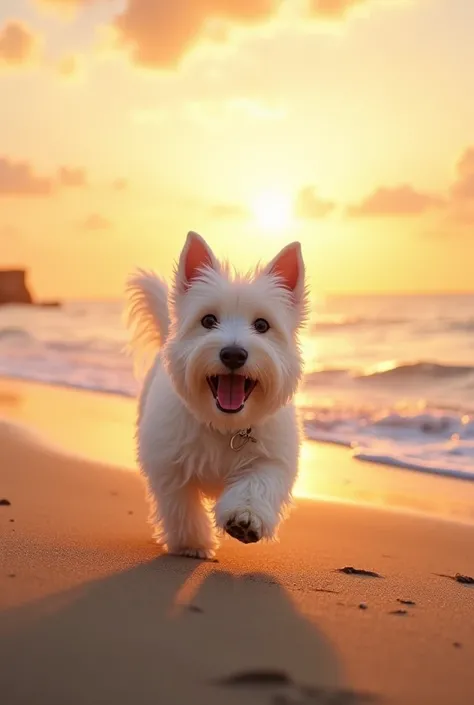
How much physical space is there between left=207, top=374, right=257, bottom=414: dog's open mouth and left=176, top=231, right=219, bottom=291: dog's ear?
66 centimetres

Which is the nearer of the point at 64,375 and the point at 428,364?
the point at 64,375

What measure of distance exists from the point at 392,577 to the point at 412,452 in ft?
17.6

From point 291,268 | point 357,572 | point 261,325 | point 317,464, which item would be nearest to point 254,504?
point 357,572

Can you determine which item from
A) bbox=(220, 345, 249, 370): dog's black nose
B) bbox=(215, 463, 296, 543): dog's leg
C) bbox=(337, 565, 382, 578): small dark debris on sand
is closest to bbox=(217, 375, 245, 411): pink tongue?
bbox=(220, 345, 249, 370): dog's black nose

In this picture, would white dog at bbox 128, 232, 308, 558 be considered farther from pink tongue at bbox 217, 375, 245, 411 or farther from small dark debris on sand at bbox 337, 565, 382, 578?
small dark debris on sand at bbox 337, 565, 382, 578

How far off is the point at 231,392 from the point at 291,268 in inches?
34.9

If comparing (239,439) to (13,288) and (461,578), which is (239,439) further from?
(13,288)

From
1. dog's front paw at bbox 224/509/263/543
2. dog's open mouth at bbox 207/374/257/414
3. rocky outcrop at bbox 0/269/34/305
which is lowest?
dog's front paw at bbox 224/509/263/543

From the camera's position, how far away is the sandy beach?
2629mm

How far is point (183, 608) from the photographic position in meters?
3.25

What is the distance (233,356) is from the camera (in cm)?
412

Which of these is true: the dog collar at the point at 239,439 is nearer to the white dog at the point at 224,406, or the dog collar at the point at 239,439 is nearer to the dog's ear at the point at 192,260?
the white dog at the point at 224,406

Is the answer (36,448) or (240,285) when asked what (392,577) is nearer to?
(240,285)

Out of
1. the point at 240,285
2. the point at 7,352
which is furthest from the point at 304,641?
the point at 7,352
